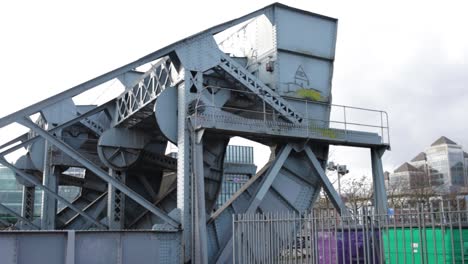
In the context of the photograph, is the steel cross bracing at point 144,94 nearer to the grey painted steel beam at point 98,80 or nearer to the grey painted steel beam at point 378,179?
the grey painted steel beam at point 98,80

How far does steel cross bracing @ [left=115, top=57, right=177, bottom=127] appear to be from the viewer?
52.0 ft

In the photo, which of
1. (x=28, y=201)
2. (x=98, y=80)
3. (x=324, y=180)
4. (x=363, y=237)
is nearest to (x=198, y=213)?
(x=98, y=80)

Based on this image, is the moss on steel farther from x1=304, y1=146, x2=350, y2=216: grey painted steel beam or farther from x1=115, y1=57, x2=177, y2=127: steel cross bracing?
x1=115, y1=57, x2=177, y2=127: steel cross bracing

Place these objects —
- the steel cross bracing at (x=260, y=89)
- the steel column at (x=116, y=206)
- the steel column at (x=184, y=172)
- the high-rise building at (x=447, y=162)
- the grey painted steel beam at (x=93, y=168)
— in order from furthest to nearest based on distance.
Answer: the high-rise building at (x=447, y=162) < the steel column at (x=116, y=206) < the steel cross bracing at (x=260, y=89) < the steel column at (x=184, y=172) < the grey painted steel beam at (x=93, y=168)

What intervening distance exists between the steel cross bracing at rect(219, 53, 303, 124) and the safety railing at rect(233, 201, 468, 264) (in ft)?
14.3

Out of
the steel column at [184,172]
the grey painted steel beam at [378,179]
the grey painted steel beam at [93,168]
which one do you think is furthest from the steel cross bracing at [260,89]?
the grey painted steel beam at [93,168]

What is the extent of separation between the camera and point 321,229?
10172 millimetres

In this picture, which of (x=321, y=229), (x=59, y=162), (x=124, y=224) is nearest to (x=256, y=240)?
(x=321, y=229)

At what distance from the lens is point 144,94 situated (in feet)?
55.7

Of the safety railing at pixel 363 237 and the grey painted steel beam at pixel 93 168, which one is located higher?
the grey painted steel beam at pixel 93 168

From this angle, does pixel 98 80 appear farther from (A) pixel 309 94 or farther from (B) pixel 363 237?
(B) pixel 363 237

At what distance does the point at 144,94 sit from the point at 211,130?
3.78m

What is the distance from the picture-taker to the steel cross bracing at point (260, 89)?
15.8m

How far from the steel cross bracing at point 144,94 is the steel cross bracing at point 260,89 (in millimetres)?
1820
